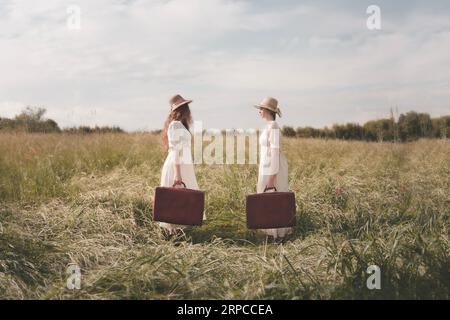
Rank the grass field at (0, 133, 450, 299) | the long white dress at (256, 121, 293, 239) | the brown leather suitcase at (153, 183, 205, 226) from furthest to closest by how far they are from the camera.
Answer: the long white dress at (256, 121, 293, 239) < the brown leather suitcase at (153, 183, 205, 226) < the grass field at (0, 133, 450, 299)

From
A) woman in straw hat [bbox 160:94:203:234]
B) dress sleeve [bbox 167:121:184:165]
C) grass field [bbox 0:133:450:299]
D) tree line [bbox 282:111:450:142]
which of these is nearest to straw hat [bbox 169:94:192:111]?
woman in straw hat [bbox 160:94:203:234]

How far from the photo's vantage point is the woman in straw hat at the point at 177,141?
477 centimetres

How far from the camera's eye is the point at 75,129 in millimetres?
9383

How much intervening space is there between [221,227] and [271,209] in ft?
3.60

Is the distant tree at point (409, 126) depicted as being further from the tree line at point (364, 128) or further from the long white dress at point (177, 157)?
the long white dress at point (177, 157)

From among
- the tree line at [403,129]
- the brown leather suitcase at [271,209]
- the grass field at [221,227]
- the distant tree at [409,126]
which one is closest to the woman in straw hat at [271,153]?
the brown leather suitcase at [271,209]

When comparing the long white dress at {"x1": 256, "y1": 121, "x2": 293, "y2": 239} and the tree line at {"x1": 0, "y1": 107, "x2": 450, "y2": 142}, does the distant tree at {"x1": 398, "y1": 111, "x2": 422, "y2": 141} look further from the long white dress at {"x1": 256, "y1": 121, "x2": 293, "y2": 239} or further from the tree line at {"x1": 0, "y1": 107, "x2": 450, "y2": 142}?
the long white dress at {"x1": 256, "y1": 121, "x2": 293, "y2": 239}

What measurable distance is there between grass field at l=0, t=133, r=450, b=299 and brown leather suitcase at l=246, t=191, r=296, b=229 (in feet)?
0.85

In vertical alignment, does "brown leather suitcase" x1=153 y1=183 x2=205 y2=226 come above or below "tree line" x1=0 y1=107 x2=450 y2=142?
below

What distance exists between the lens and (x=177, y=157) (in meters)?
4.78

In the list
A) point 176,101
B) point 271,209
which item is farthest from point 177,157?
point 271,209

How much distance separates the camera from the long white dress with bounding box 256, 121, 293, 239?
468cm
